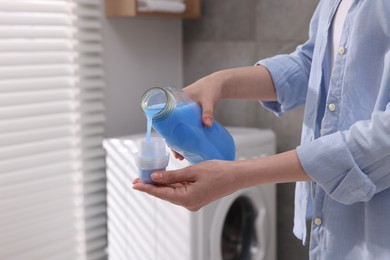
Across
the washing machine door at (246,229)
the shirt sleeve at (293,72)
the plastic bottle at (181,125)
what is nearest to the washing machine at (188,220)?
the washing machine door at (246,229)

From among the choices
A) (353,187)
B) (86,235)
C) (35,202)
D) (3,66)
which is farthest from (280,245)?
(353,187)

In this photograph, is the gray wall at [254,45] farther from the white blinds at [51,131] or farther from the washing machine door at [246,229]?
the white blinds at [51,131]

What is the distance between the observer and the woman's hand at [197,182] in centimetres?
113

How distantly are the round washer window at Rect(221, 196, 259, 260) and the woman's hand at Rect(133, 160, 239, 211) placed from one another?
4.75 feet

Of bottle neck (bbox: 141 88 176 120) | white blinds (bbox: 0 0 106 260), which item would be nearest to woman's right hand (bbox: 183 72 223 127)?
bottle neck (bbox: 141 88 176 120)

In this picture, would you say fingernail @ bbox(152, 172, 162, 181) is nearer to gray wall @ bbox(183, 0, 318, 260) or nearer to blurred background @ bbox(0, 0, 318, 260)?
blurred background @ bbox(0, 0, 318, 260)

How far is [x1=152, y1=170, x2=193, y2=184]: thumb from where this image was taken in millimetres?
1143

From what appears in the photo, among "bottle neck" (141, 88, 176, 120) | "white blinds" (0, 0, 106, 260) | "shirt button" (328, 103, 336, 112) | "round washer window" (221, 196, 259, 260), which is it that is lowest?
"round washer window" (221, 196, 259, 260)

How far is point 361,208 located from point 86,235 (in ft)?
5.57

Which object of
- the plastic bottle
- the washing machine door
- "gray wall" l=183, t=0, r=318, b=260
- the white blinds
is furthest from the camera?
"gray wall" l=183, t=0, r=318, b=260

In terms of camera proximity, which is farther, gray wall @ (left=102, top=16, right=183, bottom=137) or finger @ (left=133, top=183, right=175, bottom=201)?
gray wall @ (left=102, top=16, right=183, bottom=137)

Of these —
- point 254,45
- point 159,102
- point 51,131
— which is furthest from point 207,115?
point 254,45

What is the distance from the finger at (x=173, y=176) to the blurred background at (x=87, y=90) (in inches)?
50.7

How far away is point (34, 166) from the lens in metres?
2.39
